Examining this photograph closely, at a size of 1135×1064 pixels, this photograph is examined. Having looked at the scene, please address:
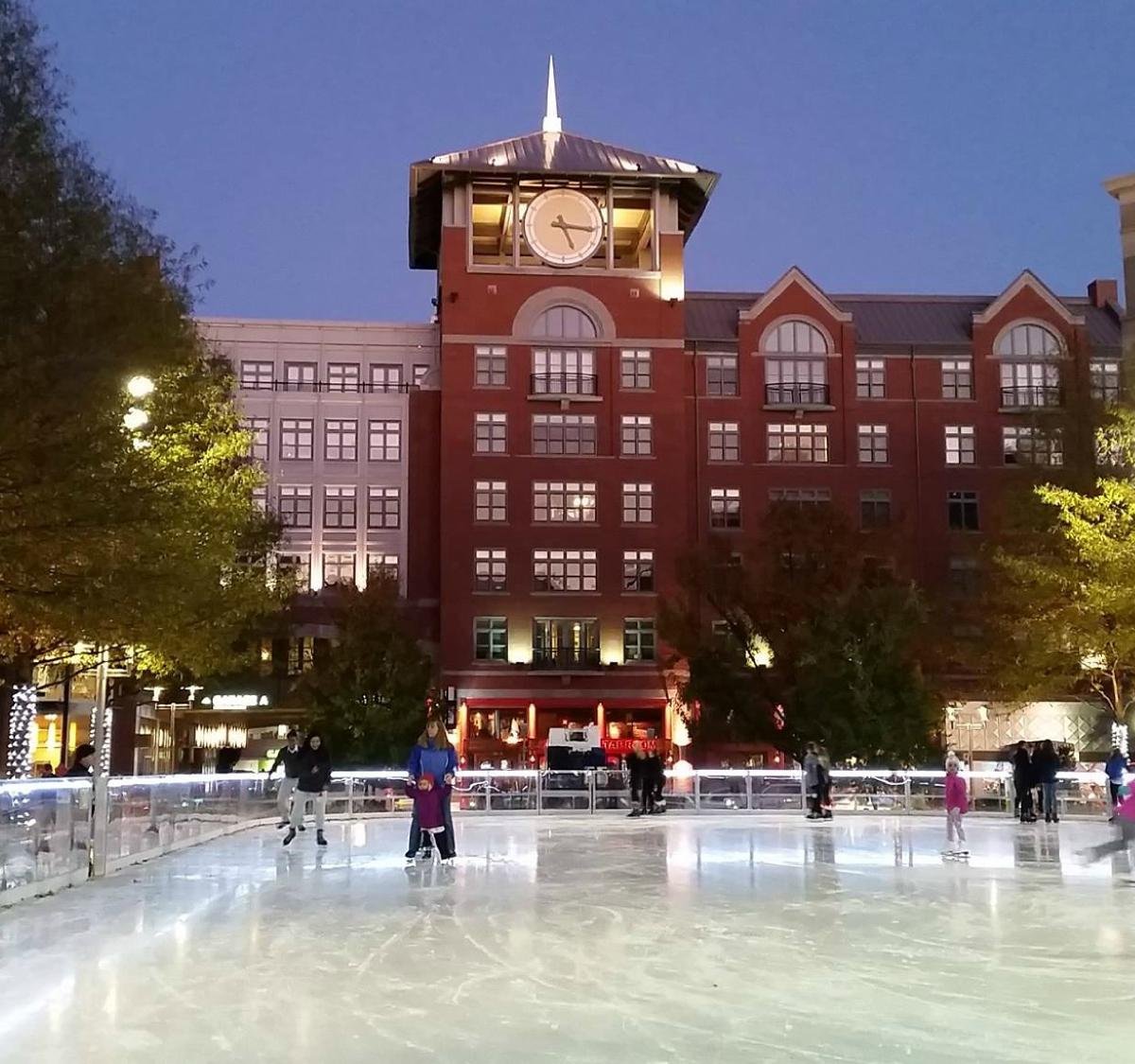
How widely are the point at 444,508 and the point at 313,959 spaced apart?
43295mm

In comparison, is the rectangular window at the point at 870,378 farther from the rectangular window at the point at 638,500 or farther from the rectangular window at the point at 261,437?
the rectangular window at the point at 261,437

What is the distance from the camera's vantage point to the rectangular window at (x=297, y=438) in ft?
178

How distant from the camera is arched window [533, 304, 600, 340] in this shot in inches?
2143

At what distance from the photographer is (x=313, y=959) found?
983 cm

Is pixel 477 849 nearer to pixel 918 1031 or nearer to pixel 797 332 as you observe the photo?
pixel 918 1031

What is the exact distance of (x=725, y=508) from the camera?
54156 millimetres

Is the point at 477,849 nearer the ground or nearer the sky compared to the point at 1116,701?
nearer the ground

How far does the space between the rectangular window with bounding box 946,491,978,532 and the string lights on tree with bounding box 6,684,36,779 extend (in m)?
36.1

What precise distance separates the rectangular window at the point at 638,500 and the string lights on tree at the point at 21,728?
26890 millimetres

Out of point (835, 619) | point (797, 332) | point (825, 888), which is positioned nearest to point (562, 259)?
point (797, 332)

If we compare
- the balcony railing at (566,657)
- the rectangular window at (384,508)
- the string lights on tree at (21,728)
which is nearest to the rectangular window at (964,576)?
the balcony railing at (566,657)

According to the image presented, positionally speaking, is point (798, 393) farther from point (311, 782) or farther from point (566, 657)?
point (311, 782)

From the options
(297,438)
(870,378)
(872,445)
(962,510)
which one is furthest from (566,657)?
(962,510)

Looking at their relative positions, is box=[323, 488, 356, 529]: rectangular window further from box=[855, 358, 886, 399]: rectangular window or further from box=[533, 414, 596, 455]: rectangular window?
box=[855, 358, 886, 399]: rectangular window
